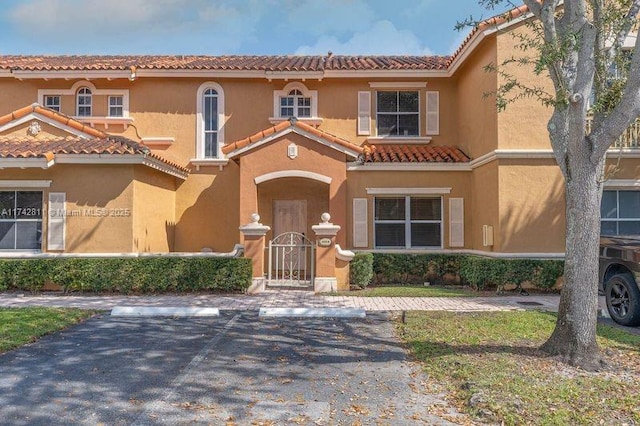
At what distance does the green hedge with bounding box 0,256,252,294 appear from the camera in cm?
1278

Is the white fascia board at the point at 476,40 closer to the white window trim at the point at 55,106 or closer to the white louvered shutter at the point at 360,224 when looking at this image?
the white louvered shutter at the point at 360,224

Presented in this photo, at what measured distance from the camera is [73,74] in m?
16.4

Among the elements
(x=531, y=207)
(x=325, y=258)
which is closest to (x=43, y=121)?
(x=325, y=258)

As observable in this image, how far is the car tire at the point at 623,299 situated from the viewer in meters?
8.98

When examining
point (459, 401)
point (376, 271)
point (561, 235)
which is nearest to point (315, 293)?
point (376, 271)

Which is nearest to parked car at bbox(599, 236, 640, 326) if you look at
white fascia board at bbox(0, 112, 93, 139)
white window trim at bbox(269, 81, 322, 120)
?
white window trim at bbox(269, 81, 322, 120)

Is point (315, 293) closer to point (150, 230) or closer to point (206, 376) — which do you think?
point (150, 230)

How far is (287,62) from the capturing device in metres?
17.8

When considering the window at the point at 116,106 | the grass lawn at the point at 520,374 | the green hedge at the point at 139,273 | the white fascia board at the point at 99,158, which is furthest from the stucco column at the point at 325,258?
the window at the point at 116,106

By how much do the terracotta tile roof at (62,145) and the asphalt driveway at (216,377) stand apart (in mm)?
5606

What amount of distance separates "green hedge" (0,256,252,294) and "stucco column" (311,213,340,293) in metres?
1.82

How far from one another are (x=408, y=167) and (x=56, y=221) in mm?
9983

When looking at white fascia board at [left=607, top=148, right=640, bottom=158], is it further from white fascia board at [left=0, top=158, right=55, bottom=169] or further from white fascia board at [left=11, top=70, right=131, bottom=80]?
white fascia board at [left=0, top=158, right=55, bottom=169]

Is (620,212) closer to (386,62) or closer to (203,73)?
(386,62)
